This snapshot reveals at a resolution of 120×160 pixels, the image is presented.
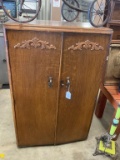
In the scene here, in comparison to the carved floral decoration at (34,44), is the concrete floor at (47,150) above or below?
below

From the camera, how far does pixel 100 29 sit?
1054mm

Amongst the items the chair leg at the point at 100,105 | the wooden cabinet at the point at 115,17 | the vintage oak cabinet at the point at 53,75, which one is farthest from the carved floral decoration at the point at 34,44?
the chair leg at the point at 100,105

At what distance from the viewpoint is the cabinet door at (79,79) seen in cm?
107

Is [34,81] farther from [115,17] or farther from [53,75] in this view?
[115,17]

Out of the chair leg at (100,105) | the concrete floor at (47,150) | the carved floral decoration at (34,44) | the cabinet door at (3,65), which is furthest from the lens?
the cabinet door at (3,65)

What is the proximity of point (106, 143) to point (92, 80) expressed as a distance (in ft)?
2.24

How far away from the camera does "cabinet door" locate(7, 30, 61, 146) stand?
3.31 ft

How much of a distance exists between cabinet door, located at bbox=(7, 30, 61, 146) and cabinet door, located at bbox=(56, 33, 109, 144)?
0.07 m

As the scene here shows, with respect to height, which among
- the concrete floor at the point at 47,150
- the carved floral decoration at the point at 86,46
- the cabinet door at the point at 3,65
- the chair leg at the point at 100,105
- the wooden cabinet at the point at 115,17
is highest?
the wooden cabinet at the point at 115,17

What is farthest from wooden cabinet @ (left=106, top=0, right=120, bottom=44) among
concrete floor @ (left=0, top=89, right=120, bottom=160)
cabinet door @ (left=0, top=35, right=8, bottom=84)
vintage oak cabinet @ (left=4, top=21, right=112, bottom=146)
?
cabinet door @ (left=0, top=35, right=8, bottom=84)

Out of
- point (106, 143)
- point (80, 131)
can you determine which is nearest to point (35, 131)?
point (80, 131)

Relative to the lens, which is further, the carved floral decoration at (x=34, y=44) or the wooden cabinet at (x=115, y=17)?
the wooden cabinet at (x=115, y=17)

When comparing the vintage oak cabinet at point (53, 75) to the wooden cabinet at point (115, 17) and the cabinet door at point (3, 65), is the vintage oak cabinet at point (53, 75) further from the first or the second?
the cabinet door at point (3, 65)

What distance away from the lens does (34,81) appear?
45.6 inches
